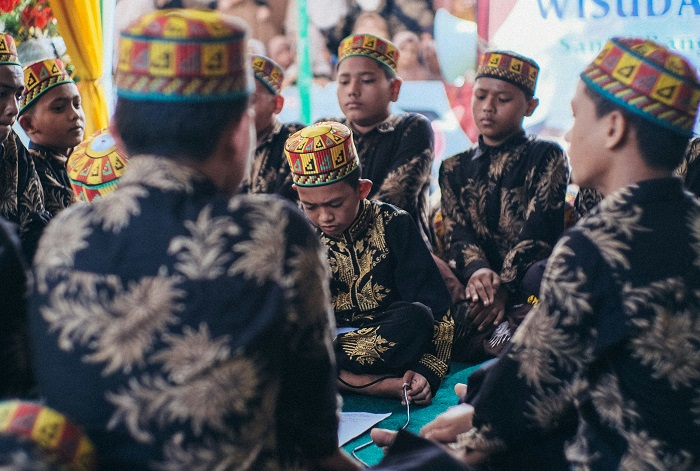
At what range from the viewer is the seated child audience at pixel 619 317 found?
159 cm

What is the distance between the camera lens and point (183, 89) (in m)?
1.35

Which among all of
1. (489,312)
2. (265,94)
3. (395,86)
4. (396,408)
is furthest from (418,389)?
(265,94)

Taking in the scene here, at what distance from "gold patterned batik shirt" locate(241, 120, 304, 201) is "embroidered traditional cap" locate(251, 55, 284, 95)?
25cm

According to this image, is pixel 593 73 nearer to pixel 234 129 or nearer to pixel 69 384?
pixel 234 129

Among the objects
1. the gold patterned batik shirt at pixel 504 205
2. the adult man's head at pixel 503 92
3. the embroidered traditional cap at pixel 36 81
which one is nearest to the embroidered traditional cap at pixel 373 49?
the adult man's head at pixel 503 92

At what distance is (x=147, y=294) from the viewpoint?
1.30m

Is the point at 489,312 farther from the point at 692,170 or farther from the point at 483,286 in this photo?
the point at 692,170

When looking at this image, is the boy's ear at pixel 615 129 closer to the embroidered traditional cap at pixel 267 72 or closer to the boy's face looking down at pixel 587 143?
the boy's face looking down at pixel 587 143

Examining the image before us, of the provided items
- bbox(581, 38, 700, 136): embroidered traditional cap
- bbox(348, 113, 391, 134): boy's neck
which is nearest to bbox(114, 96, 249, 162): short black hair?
bbox(581, 38, 700, 136): embroidered traditional cap

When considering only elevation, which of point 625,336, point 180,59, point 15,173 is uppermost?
point 180,59

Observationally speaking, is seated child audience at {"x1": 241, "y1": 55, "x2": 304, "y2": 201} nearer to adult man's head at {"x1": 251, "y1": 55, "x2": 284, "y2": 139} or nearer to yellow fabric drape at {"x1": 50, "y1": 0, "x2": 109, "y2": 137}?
adult man's head at {"x1": 251, "y1": 55, "x2": 284, "y2": 139}

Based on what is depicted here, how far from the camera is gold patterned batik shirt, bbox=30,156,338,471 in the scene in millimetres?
1301

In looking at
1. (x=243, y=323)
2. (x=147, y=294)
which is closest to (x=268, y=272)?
(x=243, y=323)

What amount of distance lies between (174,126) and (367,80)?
316cm
